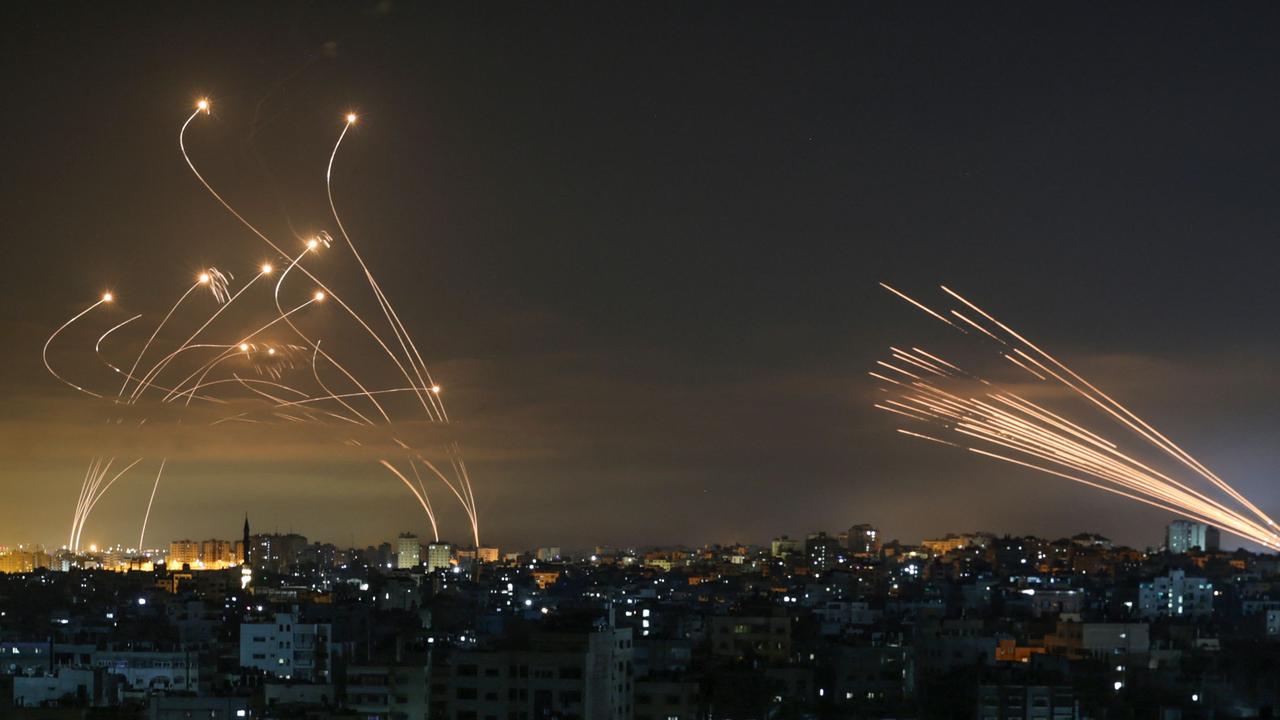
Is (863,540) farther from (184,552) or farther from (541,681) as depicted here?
(541,681)

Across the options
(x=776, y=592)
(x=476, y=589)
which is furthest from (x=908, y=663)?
(x=476, y=589)

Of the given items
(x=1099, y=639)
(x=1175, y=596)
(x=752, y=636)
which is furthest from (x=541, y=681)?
(x=1175, y=596)

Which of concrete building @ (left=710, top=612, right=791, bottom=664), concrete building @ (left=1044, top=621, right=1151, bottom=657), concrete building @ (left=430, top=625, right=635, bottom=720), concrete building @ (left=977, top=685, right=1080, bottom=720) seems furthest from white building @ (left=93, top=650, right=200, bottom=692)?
concrete building @ (left=1044, top=621, right=1151, bottom=657)

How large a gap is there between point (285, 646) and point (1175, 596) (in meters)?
20.0

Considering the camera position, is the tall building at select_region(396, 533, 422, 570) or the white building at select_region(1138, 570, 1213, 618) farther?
the tall building at select_region(396, 533, 422, 570)

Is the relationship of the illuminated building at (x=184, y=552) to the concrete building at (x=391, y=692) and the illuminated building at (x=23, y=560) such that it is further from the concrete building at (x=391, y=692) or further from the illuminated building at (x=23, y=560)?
the concrete building at (x=391, y=692)

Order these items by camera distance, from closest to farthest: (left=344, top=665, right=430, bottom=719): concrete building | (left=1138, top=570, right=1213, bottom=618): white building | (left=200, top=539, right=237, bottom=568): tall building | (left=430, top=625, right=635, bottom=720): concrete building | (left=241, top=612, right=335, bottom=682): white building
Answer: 1. (left=430, top=625, right=635, bottom=720): concrete building
2. (left=344, top=665, right=430, bottom=719): concrete building
3. (left=241, top=612, right=335, bottom=682): white building
4. (left=1138, top=570, right=1213, bottom=618): white building
5. (left=200, top=539, right=237, bottom=568): tall building

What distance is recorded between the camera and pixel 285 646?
82.2 ft

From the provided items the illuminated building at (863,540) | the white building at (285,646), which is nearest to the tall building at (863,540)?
the illuminated building at (863,540)

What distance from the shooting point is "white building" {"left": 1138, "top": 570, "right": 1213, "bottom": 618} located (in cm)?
3706

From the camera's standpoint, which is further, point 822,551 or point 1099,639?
point 822,551

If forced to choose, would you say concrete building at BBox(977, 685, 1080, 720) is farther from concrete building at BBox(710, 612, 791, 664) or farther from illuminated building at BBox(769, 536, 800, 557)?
illuminated building at BBox(769, 536, 800, 557)

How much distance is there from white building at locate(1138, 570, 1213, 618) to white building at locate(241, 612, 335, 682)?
18227mm

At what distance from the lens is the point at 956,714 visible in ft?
67.6
